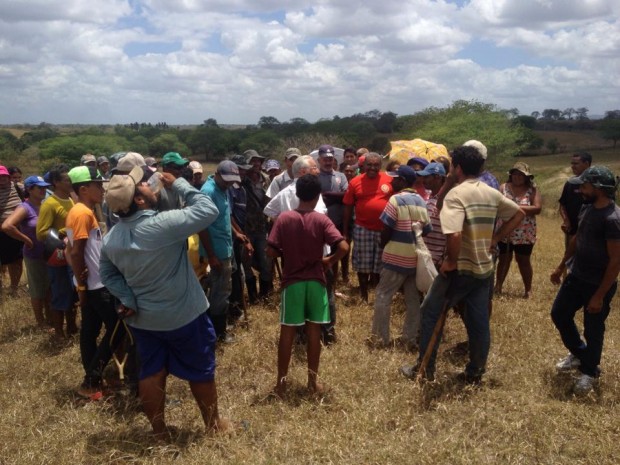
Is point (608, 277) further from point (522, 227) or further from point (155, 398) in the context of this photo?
point (155, 398)

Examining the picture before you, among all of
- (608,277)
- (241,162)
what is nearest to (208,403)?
(608,277)

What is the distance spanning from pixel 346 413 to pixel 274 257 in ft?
4.09

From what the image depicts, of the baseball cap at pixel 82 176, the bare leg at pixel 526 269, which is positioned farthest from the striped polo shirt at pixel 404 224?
the baseball cap at pixel 82 176

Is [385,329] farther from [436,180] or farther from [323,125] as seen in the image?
[323,125]

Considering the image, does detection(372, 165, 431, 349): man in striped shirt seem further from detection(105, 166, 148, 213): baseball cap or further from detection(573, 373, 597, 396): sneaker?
detection(105, 166, 148, 213): baseball cap

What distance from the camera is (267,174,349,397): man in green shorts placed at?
376 cm

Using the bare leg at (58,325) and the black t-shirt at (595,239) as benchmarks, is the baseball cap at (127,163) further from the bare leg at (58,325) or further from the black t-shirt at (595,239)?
the black t-shirt at (595,239)

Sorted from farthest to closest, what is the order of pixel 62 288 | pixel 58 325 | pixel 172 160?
1. pixel 58 325
2. pixel 62 288
3. pixel 172 160

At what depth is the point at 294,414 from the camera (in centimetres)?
359

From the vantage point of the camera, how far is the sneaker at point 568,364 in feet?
14.0

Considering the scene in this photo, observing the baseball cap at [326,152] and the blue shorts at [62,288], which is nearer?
the blue shorts at [62,288]

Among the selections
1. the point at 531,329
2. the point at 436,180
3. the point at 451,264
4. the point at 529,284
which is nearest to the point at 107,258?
the point at 451,264

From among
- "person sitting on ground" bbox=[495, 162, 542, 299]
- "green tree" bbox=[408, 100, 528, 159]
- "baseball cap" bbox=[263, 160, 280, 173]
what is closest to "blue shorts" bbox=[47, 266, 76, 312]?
"baseball cap" bbox=[263, 160, 280, 173]

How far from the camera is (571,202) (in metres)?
5.93
